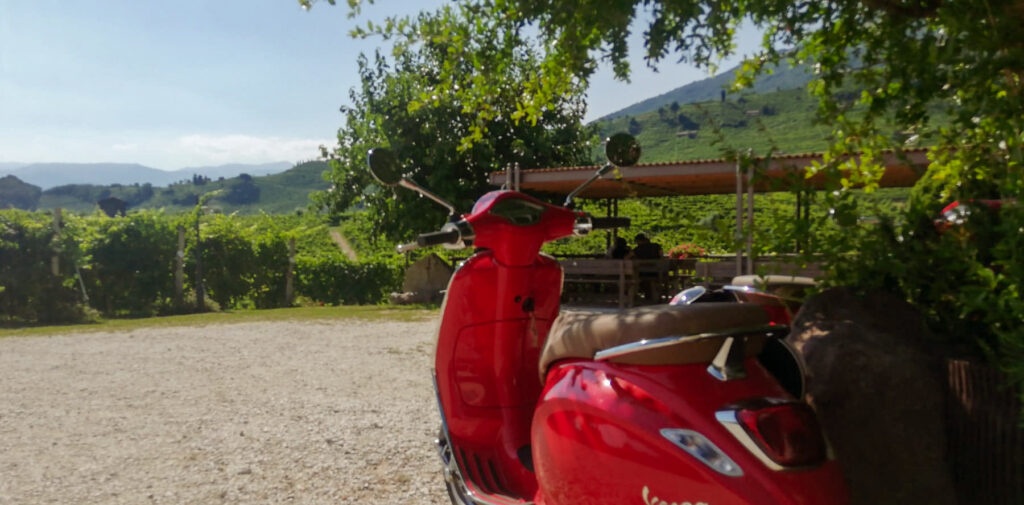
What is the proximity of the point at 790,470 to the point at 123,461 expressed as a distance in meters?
3.84

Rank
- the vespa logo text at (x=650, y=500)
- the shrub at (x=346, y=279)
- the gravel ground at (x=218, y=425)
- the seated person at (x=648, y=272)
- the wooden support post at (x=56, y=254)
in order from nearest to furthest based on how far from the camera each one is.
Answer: the vespa logo text at (x=650, y=500) → the gravel ground at (x=218, y=425) → the seated person at (x=648, y=272) → the wooden support post at (x=56, y=254) → the shrub at (x=346, y=279)

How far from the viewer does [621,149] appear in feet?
10.1

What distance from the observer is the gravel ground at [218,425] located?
3.78 metres

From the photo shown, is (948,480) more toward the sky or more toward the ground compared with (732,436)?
more toward the ground

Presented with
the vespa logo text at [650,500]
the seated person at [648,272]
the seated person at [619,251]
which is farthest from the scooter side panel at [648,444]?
Answer: the seated person at [619,251]

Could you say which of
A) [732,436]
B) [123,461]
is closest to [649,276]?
[123,461]

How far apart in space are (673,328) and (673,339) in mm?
37

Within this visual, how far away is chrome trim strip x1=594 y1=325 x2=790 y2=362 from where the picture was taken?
1.69 meters

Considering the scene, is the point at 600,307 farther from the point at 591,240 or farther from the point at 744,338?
the point at 744,338

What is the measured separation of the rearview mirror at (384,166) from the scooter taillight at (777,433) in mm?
1822

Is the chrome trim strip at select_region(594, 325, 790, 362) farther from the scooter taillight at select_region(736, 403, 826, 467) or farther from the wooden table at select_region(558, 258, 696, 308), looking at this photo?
the wooden table at select_region(558, 258, 696, 308)

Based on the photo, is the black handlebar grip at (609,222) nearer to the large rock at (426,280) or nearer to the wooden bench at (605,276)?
the wooden bench at (605,276)

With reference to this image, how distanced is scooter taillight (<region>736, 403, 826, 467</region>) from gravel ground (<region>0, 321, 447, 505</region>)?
7.47 feet

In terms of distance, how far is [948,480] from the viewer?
1720mm
